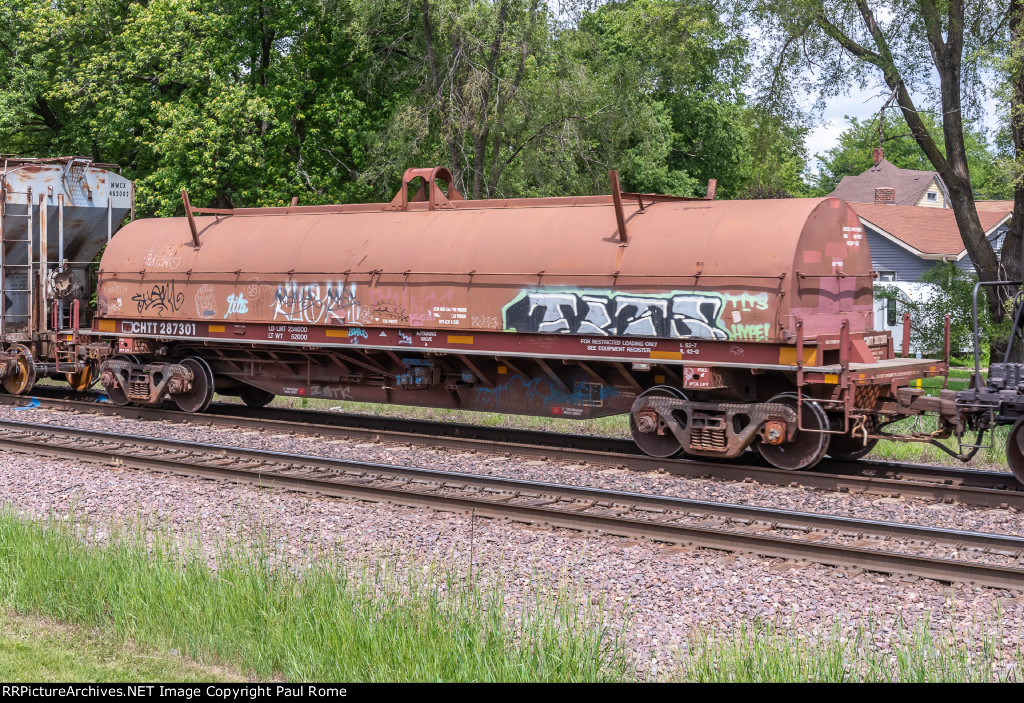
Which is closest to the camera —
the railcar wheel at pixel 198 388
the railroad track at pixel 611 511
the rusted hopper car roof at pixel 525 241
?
the railroad track at pixel 611 511

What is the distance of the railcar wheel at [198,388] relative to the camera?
55.1 feet

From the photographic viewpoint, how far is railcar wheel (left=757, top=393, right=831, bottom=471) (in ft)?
37.7

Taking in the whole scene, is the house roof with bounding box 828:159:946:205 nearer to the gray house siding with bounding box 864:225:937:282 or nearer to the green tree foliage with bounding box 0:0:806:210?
the gray house siding with bounding box 864:225:937:282

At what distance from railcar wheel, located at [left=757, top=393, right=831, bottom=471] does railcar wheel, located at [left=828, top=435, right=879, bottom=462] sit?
37.4 inches

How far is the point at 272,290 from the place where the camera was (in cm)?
1550

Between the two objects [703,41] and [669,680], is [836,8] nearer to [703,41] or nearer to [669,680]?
[703,41]

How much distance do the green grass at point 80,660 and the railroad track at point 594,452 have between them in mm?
7330

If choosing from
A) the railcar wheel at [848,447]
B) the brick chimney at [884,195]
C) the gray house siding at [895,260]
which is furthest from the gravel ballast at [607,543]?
the brick chimney at [884,195]

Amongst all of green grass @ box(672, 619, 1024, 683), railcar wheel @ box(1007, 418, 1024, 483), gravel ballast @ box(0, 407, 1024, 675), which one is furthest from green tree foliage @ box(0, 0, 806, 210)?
green grass @ box(672, 619, 1024, 683)

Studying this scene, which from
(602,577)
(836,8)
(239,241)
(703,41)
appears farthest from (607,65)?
(602,577)

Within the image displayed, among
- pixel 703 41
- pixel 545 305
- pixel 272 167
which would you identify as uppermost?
pixel 703 41

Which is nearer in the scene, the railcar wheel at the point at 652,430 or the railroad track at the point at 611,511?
the railroad track at the point at 611,511

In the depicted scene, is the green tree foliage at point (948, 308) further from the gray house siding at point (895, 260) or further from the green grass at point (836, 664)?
the gray house siding at point (895, 260)

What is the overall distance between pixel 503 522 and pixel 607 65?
66.9 feet
